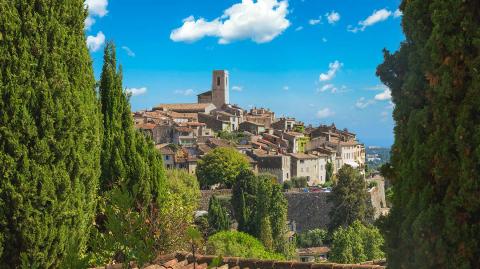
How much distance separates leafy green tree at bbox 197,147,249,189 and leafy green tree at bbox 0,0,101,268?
48.7 m

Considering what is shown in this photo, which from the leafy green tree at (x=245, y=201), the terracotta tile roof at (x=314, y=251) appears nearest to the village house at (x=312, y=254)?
the terracotta tile roof at (x=314, y=251)

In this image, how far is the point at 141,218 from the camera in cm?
346

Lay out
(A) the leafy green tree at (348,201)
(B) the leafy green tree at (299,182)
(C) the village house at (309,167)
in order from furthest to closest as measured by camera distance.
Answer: (C) the village house at (309,167)
(B) the leafy green tree at (299,182)
(A) the leafy green tree at (348,201)

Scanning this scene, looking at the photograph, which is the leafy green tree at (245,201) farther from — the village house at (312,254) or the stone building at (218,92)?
the stone building at (218,92)

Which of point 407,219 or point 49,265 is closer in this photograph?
point 407,219

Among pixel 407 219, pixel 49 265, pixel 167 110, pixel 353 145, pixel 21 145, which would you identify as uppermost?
pixel 167 110

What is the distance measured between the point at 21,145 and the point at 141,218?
151 inches

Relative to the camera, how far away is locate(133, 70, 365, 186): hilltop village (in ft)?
219

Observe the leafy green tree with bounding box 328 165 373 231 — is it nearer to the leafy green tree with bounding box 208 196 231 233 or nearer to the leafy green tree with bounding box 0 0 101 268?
the leafy green tree with bounding box 208 196 231 233

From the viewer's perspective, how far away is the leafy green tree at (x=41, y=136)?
666 cm

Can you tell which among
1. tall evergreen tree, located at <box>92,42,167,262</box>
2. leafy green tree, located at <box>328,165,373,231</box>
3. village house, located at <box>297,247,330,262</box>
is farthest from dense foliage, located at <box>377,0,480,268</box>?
leafy green tree, located at <box>328,165,373,231</box>

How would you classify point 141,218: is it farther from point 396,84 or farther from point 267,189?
point 267,189

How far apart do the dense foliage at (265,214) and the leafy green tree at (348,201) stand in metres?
5.76

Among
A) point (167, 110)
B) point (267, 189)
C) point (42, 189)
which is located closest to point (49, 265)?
point (42, 189)
